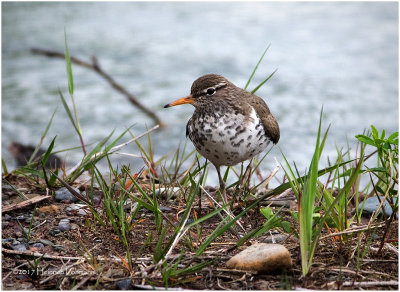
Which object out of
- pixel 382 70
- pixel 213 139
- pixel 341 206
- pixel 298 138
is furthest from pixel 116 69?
pixel 341 206

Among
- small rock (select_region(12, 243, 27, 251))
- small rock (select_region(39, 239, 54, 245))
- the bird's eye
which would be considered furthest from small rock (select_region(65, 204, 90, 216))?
the bird's eye

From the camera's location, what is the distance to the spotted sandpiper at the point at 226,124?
14.1 ft

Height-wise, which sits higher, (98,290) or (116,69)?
(116,69)

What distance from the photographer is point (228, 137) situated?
4277 mm

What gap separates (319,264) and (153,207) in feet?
3.76

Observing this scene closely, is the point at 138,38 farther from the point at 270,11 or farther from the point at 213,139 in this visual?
the point at 213,139

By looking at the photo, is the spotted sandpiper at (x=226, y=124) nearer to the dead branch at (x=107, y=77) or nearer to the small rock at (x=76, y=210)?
the small rock at (x=76, y=210)

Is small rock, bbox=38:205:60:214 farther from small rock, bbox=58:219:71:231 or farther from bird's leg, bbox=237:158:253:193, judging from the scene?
bird's leg, bbox=237:158:253:193

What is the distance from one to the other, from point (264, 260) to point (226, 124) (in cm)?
139

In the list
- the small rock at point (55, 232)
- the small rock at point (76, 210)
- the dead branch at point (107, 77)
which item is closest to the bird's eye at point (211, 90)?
the small rock at point (76, 210)

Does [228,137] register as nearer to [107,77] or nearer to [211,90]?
[211,90]

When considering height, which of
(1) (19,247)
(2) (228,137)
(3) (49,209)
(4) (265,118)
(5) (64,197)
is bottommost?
(1) (19,247)

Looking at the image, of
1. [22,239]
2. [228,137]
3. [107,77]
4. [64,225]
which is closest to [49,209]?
[64,225]

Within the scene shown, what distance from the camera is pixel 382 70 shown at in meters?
9.16
